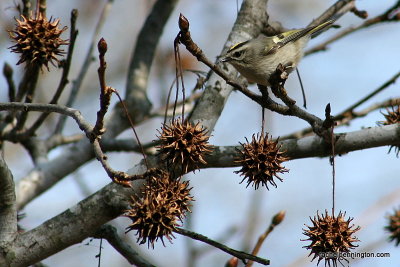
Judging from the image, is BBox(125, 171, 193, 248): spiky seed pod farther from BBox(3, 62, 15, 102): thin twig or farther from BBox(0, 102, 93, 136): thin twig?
BBox(3, 62, 15, 102): thin twig

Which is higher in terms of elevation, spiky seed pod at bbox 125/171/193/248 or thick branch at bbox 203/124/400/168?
thick branch at bbox 203/124/400/168

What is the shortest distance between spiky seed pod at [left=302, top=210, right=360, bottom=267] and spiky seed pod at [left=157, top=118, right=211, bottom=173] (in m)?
0.68

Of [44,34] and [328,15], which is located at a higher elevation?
[328,15]

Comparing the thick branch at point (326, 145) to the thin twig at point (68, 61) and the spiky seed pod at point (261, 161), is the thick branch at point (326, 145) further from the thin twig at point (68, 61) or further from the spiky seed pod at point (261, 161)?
the thin twig at point (68, 61)

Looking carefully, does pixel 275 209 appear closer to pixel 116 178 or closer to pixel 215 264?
pixel 215 264

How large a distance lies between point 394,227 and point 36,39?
2.63 m

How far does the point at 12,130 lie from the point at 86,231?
5.38 feet

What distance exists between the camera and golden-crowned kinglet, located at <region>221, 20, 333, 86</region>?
3.88 m

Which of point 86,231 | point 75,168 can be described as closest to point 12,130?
point 75,168

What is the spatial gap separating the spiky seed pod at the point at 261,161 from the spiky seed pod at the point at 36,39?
123 centimetres

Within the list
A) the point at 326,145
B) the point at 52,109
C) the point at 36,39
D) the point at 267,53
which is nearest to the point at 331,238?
the point at 326,145

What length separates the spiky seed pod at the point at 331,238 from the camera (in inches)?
105

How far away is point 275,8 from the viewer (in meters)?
12.0

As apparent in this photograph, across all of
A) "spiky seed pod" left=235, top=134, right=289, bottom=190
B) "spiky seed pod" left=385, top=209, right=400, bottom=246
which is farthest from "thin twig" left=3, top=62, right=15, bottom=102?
"spiky seed pod" left=385, top=209, right=400, bottom=246
